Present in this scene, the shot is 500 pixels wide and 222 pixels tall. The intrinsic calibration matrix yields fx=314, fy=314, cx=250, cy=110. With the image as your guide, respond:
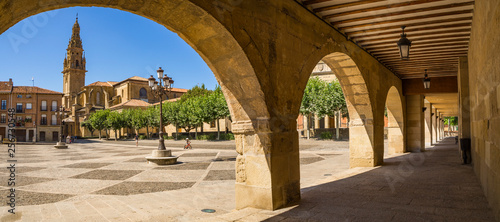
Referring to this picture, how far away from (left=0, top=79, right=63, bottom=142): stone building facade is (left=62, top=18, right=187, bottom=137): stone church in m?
8.61

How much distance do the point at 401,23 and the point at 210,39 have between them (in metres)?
3.98

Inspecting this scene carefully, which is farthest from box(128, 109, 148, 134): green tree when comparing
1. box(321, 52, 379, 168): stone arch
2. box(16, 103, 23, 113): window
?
box(321, 52, 379, 168): stone arch

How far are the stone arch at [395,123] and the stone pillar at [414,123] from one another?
2.95ft

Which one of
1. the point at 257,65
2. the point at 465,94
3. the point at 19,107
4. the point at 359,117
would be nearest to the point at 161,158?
the point at 359,117

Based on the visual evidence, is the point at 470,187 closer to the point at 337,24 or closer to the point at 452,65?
the point at 337,24

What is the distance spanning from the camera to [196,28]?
139 inches

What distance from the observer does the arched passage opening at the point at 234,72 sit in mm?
3205

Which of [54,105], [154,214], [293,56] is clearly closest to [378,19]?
[293,56]

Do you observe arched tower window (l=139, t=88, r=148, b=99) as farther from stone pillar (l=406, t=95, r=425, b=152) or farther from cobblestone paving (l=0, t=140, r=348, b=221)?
stone pillar (l=406, t=95, r=425, b=152)

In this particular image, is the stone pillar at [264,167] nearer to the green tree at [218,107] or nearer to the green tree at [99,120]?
the green tree at [218,107]

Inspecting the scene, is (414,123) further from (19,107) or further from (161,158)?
(19,107)

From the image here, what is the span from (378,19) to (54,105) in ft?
167

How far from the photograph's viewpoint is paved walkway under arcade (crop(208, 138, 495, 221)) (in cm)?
362

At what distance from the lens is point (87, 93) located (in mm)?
62688
